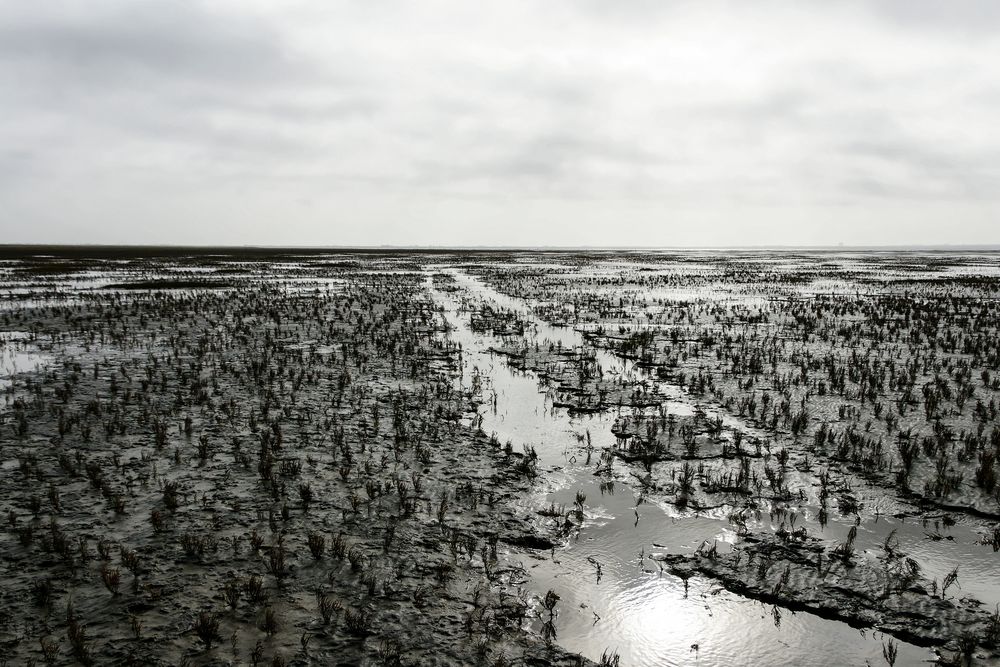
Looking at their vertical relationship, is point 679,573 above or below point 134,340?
below

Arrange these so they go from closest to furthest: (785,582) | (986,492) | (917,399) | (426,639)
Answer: (426,639), (785,582), (986,492), (917,399)

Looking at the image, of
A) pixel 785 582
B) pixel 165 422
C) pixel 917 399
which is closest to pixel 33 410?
pixel 165 422

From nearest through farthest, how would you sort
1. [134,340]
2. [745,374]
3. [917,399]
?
[917,399]
[745,374]
[134,340]

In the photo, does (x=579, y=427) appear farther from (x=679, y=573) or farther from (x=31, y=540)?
(x=31, y=540)

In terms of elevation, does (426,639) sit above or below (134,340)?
below

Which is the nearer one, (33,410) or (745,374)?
(33,410)

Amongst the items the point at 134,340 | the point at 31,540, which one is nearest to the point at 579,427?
the point at 31,540

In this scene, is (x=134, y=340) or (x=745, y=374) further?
(x=134, y=340)

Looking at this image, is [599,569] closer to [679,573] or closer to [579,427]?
[679,573]

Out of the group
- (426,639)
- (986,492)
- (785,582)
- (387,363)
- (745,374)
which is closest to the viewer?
(426,639)
